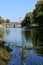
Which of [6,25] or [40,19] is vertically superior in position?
[40,19]

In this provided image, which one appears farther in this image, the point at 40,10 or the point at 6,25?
the point at 6,25

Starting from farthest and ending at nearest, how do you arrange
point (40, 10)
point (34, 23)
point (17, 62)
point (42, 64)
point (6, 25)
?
point (6, 25), point (34, 23), point (40, 10), point (17, 62), point (42, 64)

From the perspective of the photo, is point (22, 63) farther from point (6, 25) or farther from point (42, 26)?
point (6, 25)

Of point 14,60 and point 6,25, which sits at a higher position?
point 14,60

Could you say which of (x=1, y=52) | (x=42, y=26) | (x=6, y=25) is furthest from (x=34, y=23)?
(x=6, y=25)

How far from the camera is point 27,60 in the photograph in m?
17.3

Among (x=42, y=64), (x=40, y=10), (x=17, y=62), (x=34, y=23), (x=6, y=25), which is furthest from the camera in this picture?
(x=6, y=25)

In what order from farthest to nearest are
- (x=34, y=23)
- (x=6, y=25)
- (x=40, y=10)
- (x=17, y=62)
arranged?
1. (x=6, y=25)
2. (x=34, y=23)
3. (x=40, y=10)
4. (x=17, y=62)

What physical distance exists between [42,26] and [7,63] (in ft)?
251

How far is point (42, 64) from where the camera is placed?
1555 centimetres

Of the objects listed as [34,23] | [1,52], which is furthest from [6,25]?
[1,52]

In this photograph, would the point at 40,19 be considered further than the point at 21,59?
Yes

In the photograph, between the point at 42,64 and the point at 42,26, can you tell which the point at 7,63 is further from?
the point at 42,26

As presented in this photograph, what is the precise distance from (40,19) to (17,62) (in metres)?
73.8
